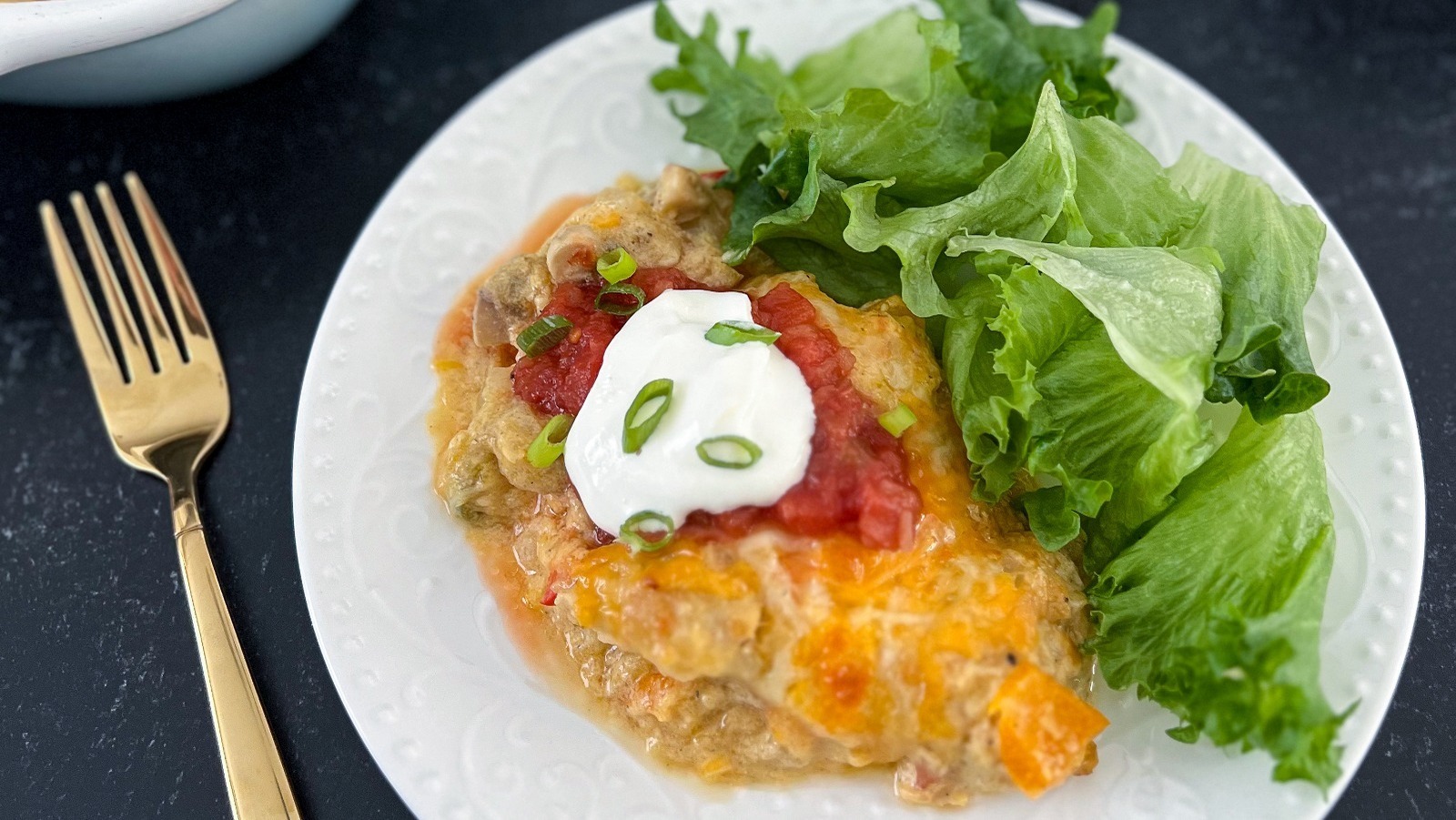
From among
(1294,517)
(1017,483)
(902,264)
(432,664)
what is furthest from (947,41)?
(432,664)

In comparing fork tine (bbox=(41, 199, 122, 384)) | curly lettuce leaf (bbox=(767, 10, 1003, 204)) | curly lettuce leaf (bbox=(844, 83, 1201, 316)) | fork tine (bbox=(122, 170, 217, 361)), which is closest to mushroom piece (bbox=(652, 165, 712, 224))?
curly lettuce leaf (bbox=(767, 10, 1003, 204))

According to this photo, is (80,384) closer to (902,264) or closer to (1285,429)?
(902,264)

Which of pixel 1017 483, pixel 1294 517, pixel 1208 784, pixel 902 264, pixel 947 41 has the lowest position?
pixel 1208 784

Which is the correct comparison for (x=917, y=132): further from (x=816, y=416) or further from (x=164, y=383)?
(x=164, y=383)

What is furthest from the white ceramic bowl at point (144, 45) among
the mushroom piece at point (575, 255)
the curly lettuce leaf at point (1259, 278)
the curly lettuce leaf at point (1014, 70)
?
the curly lettuce leaf at point (1259, 278)

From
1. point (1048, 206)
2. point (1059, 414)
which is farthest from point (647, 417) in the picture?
point (1048, 206)
